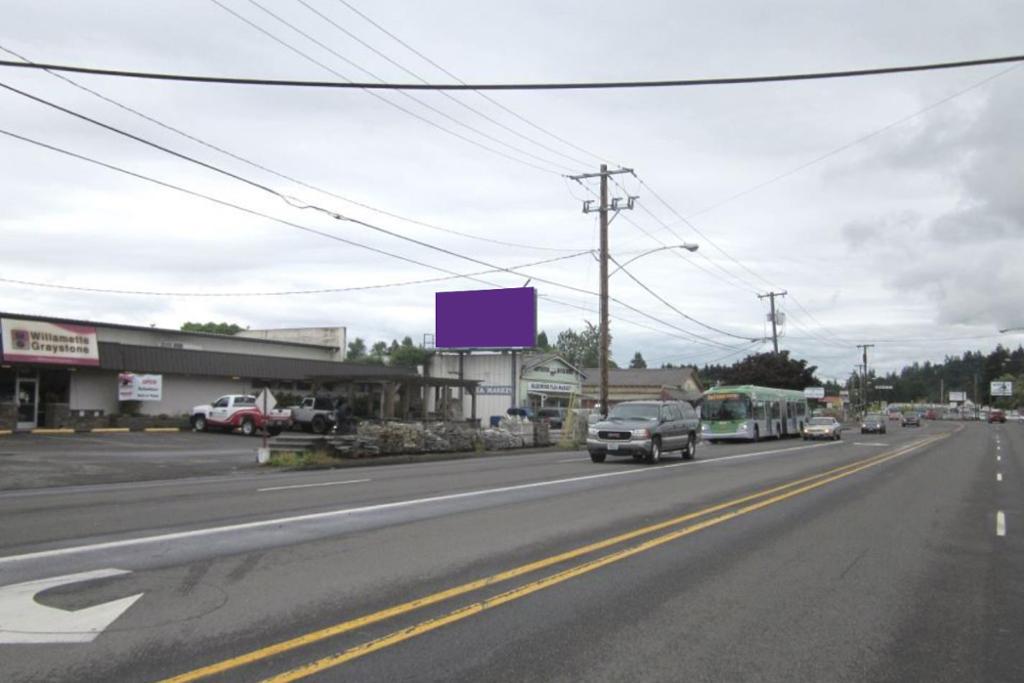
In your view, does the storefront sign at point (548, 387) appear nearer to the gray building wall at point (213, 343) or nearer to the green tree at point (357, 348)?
the gray building wall at point (213, 343)

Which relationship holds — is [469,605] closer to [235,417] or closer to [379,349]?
[235,417]

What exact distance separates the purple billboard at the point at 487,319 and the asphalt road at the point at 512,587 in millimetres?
32910

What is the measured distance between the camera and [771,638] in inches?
227

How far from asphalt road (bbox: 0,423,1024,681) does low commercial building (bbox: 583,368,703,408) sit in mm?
59293

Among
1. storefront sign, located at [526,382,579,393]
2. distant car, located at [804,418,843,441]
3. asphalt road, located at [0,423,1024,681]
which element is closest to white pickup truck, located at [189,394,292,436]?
asphalt road, located at [0,423,1024,681]

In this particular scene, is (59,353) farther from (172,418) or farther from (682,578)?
(682,578)

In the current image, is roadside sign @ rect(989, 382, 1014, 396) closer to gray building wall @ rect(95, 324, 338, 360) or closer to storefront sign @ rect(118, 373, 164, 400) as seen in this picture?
gray building wall @ rect(95, 324, 338, 360)

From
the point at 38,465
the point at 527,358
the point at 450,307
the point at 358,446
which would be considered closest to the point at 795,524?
the point at 358,446

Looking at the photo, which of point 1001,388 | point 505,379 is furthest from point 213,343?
point 1001,388

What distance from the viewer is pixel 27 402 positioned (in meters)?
32.8

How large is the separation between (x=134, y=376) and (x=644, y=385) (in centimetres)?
5284

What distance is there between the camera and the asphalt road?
5129 millimetres

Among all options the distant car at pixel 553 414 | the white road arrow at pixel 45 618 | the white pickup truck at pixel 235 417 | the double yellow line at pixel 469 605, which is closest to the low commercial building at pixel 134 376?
the white pickup truck at pixel 235 417

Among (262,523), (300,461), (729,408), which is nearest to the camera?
(262,523)
